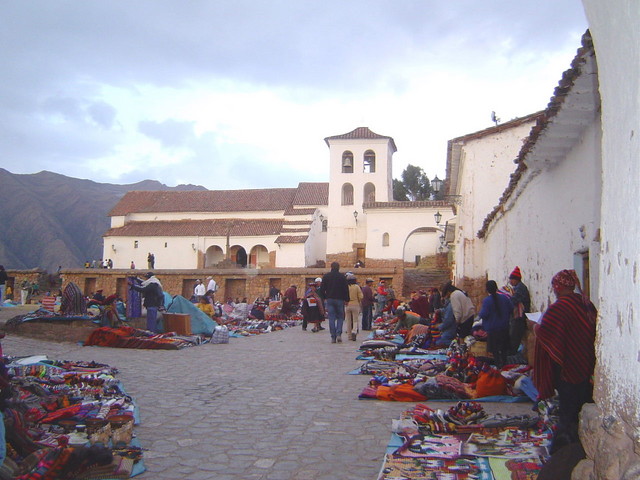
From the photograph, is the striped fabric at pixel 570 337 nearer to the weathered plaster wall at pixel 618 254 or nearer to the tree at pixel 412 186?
the weathered plaster wall at pixel 618 254

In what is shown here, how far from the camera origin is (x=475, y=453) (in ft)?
14.4

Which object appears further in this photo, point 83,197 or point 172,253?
point 83,197

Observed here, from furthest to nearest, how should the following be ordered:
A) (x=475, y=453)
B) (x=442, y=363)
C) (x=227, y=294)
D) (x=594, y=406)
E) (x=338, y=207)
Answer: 1. (x=338, y=207)
2. (x=227, y=294)
3. (x=442, y=363)
4. (x=475, y=453)
5. (x=594, y=406)

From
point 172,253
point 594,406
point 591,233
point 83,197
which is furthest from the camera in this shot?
point 83,197

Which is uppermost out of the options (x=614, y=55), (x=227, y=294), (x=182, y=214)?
(x=182, y=214)

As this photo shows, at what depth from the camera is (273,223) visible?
4550cm

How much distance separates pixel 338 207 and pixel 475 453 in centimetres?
3799

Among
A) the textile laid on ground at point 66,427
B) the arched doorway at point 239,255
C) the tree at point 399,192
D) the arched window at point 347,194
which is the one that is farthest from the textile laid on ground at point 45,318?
the tree at point 399,192

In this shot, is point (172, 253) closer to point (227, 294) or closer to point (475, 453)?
point (227, 294)

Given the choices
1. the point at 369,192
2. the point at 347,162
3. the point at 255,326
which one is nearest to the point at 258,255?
the point at 369,192

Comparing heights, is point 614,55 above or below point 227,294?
above

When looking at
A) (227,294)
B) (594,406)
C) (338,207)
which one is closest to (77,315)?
(594,406)

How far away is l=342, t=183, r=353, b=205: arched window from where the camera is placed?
140 feet

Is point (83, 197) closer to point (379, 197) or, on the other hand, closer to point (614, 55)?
point (379, 197)
